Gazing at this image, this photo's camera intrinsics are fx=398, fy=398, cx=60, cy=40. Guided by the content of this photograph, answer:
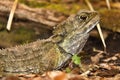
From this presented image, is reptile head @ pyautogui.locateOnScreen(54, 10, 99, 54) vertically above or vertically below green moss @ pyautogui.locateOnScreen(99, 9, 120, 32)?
below

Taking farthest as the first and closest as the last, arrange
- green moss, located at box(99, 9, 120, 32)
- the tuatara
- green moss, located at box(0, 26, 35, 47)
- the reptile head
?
green moss, located at box(0, 26, 35, 47)
green moss, located at box(99, 9, 120, 32)
the reptile head
the tuatara

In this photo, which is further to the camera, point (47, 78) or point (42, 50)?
point (42, 50)

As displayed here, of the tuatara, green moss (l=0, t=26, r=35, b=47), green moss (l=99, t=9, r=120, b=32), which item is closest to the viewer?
the tuatara

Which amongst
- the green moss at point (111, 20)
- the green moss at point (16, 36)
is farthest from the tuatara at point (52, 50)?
the green moss at point (16, 36)

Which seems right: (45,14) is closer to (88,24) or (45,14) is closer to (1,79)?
Answer: (88,24)

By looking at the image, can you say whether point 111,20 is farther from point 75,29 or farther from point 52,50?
point 52,50

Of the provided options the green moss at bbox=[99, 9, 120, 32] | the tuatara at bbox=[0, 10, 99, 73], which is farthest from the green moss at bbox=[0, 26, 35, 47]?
the tuatara at bbox=[0, 10, 99, 73]

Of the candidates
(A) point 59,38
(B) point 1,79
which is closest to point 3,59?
(B) point 1,79

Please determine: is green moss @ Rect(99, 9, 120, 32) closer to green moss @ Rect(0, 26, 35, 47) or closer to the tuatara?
green moss @ Rect(0, 26, 35, 47)
